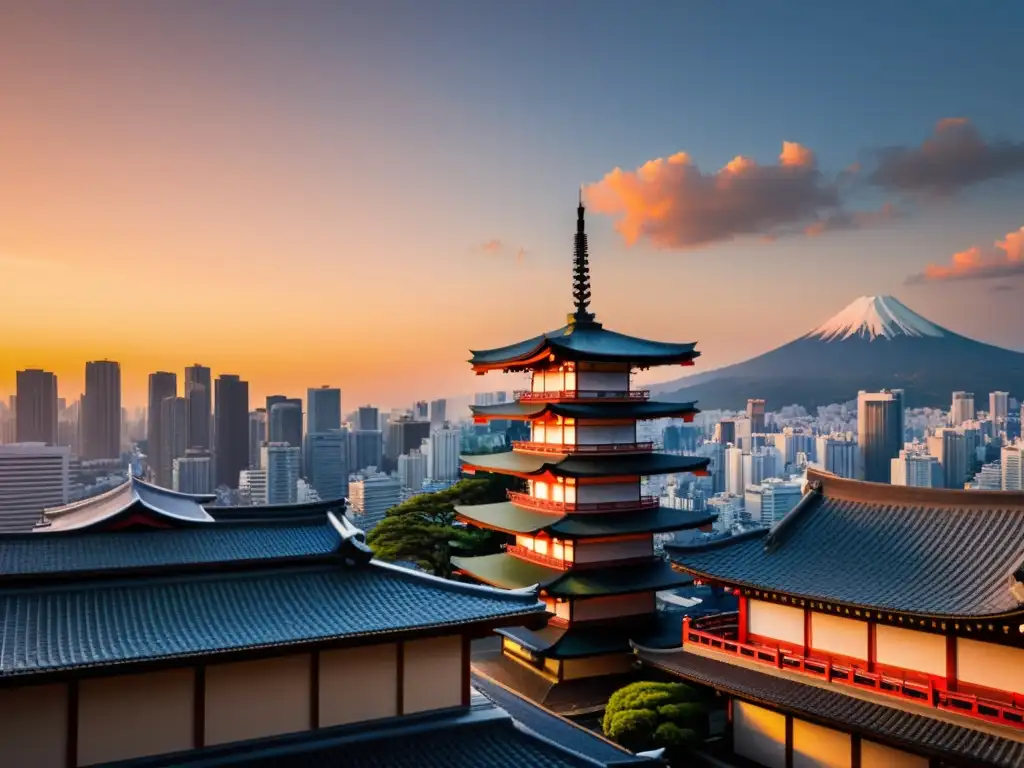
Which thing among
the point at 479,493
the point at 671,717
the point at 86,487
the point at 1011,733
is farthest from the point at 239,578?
the point at 86,487

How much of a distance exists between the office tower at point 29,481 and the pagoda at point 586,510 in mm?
43004

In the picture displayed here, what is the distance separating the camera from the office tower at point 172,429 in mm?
80500

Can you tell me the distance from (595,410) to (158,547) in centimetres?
1275

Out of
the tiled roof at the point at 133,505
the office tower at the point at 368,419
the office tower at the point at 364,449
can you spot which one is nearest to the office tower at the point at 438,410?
Answer: the office tower at the point at 368,419

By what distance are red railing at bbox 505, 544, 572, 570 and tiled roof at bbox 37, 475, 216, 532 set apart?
962 centimetres

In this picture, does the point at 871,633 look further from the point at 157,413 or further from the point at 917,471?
the point at 157,413

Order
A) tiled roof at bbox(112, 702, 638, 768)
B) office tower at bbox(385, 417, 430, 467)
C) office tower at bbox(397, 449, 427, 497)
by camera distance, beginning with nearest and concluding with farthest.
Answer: tiled roof at bbox(112, 702, 638, 768) < office tower at bbox(397, 449, 427, 497) < office tower at bbox(385, 417, 430, 467)

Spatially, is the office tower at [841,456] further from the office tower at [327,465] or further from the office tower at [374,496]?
the office tower at [327,465]

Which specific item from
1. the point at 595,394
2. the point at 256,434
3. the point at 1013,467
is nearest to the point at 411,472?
the point at 256,434

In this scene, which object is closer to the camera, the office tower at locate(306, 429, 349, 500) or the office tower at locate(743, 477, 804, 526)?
the office tower at locate(743, 477, 804, 526)

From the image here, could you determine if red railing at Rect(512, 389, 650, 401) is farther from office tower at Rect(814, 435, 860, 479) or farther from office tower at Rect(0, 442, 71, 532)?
office tower at Rect(814, 435, 860, 479)

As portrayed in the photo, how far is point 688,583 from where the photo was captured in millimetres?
20312

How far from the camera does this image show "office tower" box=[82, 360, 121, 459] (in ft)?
245

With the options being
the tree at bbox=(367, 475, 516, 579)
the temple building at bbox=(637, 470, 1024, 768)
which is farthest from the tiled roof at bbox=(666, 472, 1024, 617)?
the tree at bbox=(367, 475, 516, 579)
